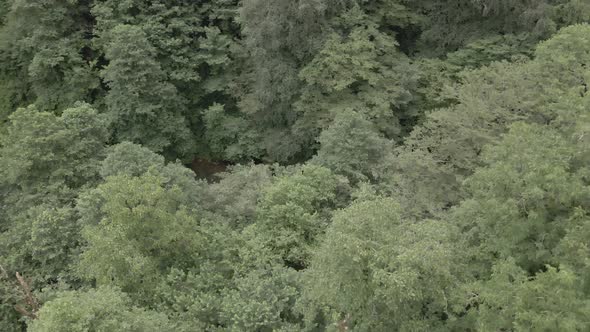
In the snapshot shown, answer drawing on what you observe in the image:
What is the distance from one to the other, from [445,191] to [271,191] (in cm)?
516

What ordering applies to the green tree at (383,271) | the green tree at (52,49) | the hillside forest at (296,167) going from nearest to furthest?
1. the green tree at (383,271)
2. the hillside forest at (296,167)
3. the green tree at (52,49)

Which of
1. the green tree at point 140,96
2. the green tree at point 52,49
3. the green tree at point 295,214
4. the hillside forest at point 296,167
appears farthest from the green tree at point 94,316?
the green tree at point 52,49

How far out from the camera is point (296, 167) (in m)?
19.6

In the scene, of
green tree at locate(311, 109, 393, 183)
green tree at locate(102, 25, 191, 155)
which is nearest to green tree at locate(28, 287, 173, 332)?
green tree at locate(311, 109, 393, 183)

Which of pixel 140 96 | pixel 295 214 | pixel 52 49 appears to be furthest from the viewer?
pixel 52 49

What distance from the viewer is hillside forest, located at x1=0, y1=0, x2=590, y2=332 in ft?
36.7

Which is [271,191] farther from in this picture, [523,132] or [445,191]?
[523,132]

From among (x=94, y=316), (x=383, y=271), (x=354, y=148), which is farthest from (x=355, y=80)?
(x=94, y=316)

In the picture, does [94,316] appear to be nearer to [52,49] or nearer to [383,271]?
[383,271]

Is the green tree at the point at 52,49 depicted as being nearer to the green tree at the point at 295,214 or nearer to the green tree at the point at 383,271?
the green tree at the point at 295,214

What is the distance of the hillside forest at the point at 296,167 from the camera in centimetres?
1117

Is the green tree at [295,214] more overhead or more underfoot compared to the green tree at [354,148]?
more underfoot

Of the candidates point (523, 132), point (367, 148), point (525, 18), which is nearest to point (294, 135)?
point (367, 148)

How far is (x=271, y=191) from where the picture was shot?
1675 centimetres
